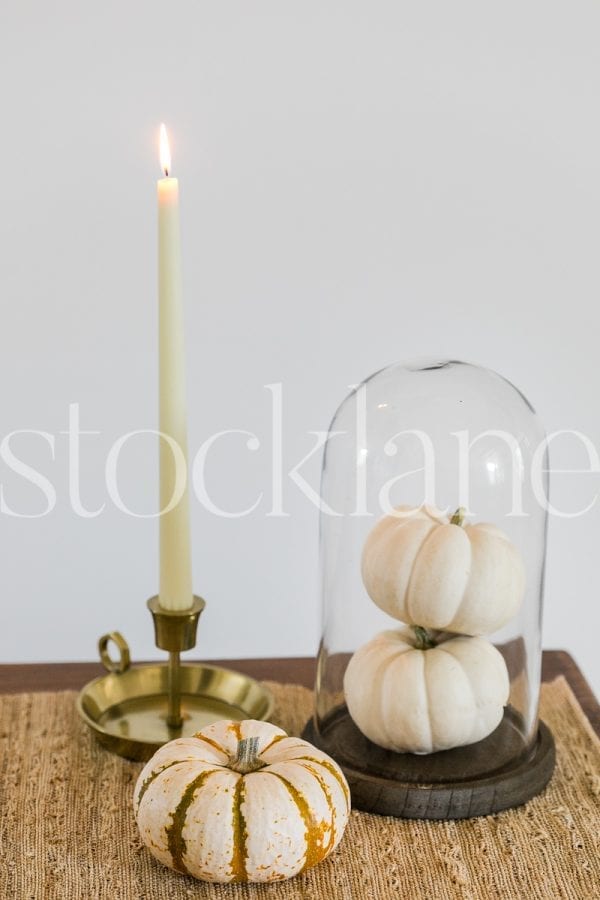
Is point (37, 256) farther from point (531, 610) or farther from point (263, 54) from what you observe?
point (531, 610)

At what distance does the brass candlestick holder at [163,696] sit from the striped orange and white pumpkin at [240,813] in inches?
6.0

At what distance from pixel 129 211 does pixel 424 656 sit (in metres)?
0.99

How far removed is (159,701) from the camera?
36.7 inches

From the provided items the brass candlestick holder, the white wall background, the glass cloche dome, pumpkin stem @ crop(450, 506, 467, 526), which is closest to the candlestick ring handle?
the brass candlestick holder

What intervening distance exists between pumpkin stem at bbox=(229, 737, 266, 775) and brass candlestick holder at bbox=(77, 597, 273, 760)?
0.16 meters

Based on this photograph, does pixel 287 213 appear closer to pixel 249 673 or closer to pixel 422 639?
pixel 249 673

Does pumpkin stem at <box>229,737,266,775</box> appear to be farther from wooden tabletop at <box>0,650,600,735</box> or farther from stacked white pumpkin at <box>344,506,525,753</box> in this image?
wooden tabletop at <box>0,650,600,735</box>

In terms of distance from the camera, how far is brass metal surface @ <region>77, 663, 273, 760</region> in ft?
2.85

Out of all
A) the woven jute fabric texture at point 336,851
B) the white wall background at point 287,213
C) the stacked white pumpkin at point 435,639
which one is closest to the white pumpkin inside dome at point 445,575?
the stacked white pumpkin at point 435,639

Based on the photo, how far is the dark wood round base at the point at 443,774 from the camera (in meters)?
0.76

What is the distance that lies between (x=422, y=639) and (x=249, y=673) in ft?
0.93

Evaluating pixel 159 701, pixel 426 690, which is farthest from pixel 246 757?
pixel 159 701

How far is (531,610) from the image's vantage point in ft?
2.95

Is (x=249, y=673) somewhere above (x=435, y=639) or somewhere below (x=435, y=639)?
below
